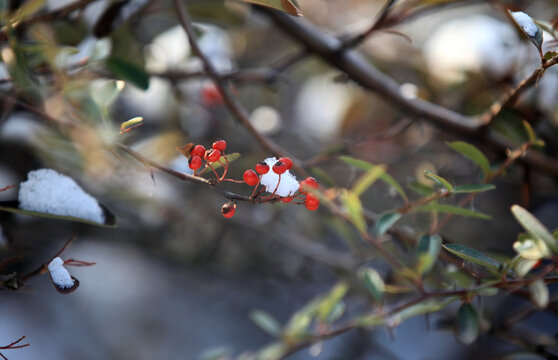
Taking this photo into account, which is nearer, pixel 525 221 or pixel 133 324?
pixel 525 221

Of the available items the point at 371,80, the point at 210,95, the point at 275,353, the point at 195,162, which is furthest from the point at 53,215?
the point at 210,95

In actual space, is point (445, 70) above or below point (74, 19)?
below

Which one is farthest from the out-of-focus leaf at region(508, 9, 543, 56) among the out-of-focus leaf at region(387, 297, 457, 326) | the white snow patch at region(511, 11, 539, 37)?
the out-of-focus leaf at region(387, 297, 457, 326)

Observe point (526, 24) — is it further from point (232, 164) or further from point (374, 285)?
point (232, 164)

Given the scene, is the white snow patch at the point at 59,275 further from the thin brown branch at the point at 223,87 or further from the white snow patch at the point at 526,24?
the white snow patch at the point at 526,24

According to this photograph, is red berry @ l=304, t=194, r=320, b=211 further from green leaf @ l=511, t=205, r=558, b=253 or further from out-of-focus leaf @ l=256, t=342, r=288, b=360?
out-of-focus leaf @ l=256, t=342, r=288, b=360

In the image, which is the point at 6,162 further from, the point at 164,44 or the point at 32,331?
the point at 32,331

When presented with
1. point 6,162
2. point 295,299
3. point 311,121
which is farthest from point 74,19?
point 295,299
